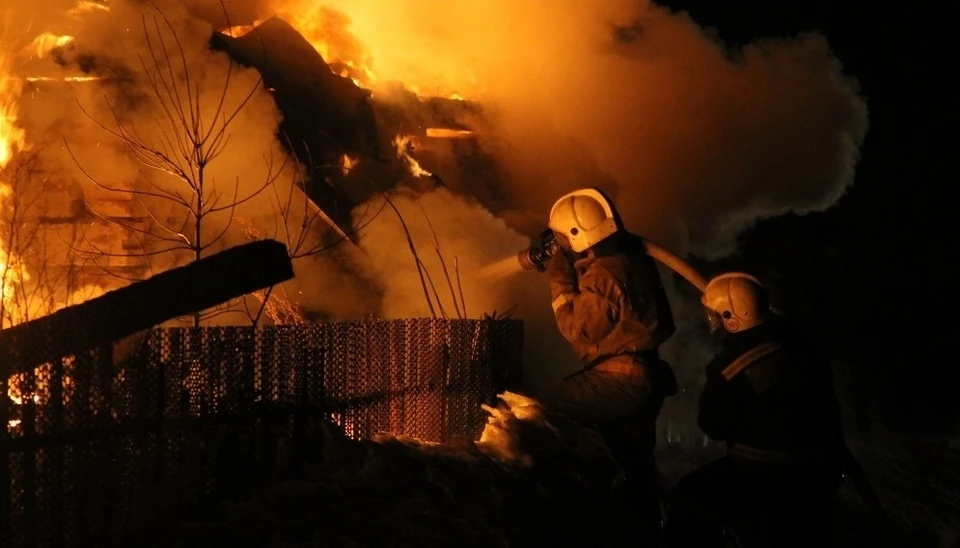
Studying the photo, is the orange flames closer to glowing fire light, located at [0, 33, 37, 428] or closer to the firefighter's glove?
glowing fire light, located at [0, 33, 37, 428]

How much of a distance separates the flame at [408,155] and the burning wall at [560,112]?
72 mm

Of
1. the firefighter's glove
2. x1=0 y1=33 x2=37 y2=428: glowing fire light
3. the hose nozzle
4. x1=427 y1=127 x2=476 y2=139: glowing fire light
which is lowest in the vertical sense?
the firefighter's glove

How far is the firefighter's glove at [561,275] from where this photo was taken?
6.73 metres

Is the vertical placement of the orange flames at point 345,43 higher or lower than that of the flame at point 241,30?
higher

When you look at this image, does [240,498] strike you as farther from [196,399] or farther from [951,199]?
[951,199]

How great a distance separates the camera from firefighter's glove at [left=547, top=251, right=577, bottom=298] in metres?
6.73

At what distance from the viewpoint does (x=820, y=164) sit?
16875 mm

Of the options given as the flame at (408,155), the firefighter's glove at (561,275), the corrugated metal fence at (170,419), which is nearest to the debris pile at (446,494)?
the corrugated metal fence at (170,419)

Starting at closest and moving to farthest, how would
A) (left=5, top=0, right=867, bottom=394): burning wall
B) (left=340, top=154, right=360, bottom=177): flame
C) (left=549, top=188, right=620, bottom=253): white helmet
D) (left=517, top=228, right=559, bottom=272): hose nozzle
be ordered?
(left=549, top=188, right=620, bottom=253): white helmet, (left=517, top=228, right=559, bottom=272): hose nozzle, (left=340, top=154, right=360, bottom=177): flame, (left=5, top=0, right=867, bottom=394): burning wall

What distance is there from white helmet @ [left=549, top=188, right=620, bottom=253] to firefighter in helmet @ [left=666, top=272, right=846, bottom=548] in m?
1.18


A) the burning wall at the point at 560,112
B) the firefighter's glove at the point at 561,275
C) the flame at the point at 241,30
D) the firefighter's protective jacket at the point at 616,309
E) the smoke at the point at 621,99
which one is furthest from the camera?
the smoke at the point at 621,99

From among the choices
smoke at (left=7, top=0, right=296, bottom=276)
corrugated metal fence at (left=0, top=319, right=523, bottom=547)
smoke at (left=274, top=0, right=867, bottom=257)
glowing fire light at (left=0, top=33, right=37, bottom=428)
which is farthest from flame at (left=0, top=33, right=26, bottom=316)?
corrugated metal fence at (left=0, top=319, right=523, bottom=547)

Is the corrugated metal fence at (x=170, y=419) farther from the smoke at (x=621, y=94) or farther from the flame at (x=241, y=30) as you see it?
the smoke at (x=621, y=94)

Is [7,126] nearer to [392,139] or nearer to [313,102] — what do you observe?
[313,102]
